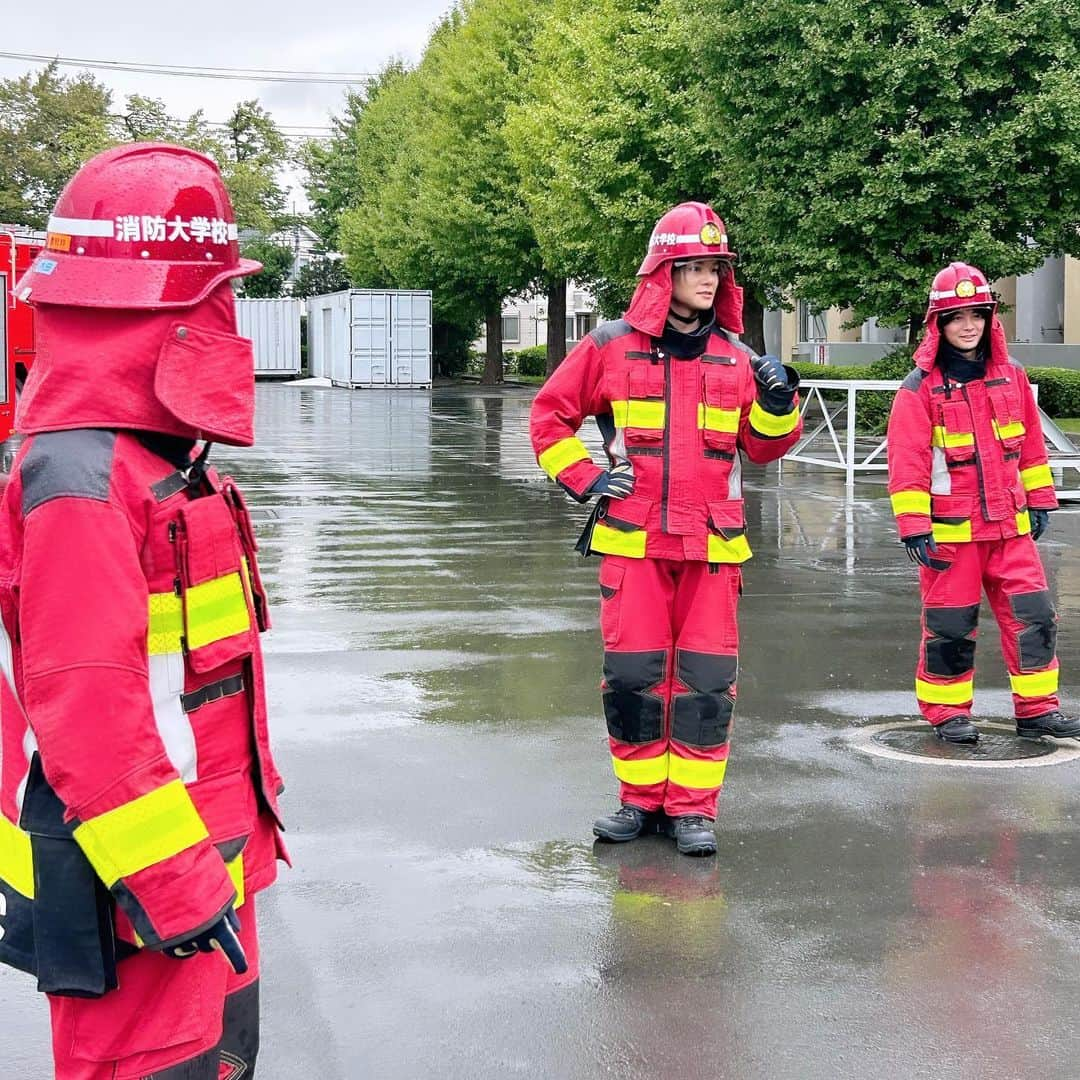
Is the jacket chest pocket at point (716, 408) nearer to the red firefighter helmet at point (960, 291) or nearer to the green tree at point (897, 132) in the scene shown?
the red firefighter helmet at point (960, 291)

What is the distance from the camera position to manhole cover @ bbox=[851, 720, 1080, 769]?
21.9 feet

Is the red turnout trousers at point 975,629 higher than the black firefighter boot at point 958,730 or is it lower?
higher

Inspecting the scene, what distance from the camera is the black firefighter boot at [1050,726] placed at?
702 centimetres

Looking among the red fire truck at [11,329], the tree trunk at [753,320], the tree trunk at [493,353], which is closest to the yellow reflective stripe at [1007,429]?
the red fire truck at [11,329]

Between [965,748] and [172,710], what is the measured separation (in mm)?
4988

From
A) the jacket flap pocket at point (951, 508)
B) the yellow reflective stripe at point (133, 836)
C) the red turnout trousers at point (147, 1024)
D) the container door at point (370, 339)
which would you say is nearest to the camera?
the yellow reflective stripe at point (133, 836)

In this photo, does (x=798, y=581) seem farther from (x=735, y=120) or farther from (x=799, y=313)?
(x=799, y=313)

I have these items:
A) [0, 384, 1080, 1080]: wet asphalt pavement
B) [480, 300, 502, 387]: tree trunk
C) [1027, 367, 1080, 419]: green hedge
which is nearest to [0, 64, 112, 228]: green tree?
[480, 300, 502, 387]: tree trunk

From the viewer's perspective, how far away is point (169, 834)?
2.39 metres

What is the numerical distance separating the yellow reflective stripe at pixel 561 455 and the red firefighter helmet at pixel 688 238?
0.67 metres

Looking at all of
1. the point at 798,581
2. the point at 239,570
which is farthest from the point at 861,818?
the point at 798,581

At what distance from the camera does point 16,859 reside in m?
2.58

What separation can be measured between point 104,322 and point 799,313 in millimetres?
52834

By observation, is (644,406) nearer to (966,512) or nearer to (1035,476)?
(966,512)
